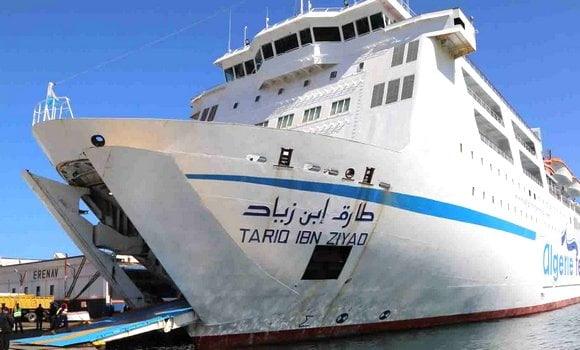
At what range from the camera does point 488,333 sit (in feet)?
50.6

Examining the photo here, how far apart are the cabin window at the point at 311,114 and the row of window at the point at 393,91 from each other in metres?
1.65

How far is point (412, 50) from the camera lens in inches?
591

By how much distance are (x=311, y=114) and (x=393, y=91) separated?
8.08 ft

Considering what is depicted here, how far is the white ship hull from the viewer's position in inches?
414

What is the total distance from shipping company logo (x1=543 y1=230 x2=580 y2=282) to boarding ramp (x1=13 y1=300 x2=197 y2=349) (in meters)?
17.8

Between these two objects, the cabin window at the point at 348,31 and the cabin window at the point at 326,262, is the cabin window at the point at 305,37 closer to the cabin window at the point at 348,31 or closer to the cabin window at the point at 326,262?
the cabin window at the point at 348,31

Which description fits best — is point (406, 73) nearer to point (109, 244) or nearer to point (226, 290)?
point (226, 290)

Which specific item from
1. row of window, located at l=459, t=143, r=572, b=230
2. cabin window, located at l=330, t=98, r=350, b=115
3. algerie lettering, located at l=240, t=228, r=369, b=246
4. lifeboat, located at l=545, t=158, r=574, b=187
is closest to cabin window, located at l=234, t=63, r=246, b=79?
cabin window, located at l=330, t=98, r=350, b=115

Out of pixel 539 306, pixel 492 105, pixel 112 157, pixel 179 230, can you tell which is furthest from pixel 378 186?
pixel 539 306

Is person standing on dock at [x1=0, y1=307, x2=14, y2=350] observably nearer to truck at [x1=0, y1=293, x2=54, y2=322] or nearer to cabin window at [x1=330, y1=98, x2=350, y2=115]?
cabin window at [x1=330, y1=98, x2=350, y2=115]

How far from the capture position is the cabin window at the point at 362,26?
16.0 m

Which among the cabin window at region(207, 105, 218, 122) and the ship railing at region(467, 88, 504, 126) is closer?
the cabin window at region(207, 105, 218, 122)

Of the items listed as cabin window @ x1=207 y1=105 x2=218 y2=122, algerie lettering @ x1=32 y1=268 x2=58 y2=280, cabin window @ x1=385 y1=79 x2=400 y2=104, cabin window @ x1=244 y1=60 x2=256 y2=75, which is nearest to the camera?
cabin window @ x1=385 y1=79 x2=400 y2=104

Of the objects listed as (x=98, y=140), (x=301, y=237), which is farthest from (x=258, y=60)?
(x=301, y=237)
